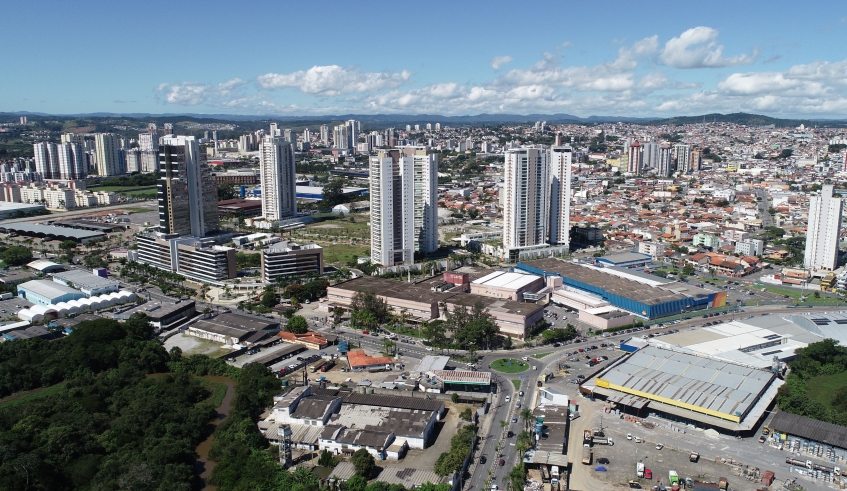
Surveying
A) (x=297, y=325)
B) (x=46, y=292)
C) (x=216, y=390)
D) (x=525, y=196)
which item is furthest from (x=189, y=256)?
(x=525, y=196)

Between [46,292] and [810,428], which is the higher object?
[46,292]

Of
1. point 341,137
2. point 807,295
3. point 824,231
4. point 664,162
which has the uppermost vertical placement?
point 341,137

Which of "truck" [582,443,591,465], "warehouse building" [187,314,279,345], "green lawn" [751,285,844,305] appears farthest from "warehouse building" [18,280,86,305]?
"green lawn" [751,285,844,305]

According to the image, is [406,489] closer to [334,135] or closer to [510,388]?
[510,388]

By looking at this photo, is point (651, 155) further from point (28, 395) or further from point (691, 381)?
point (28, 395)

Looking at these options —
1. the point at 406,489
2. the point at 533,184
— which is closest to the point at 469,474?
the point at 406,489

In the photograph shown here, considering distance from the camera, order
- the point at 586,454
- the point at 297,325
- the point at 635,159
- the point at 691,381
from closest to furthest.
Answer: the point at 586,454, the point at 691,381, the point at 297,325, the point at 635,159

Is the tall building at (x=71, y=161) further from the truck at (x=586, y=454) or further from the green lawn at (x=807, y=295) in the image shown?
the truck at (x=586, y=454)
